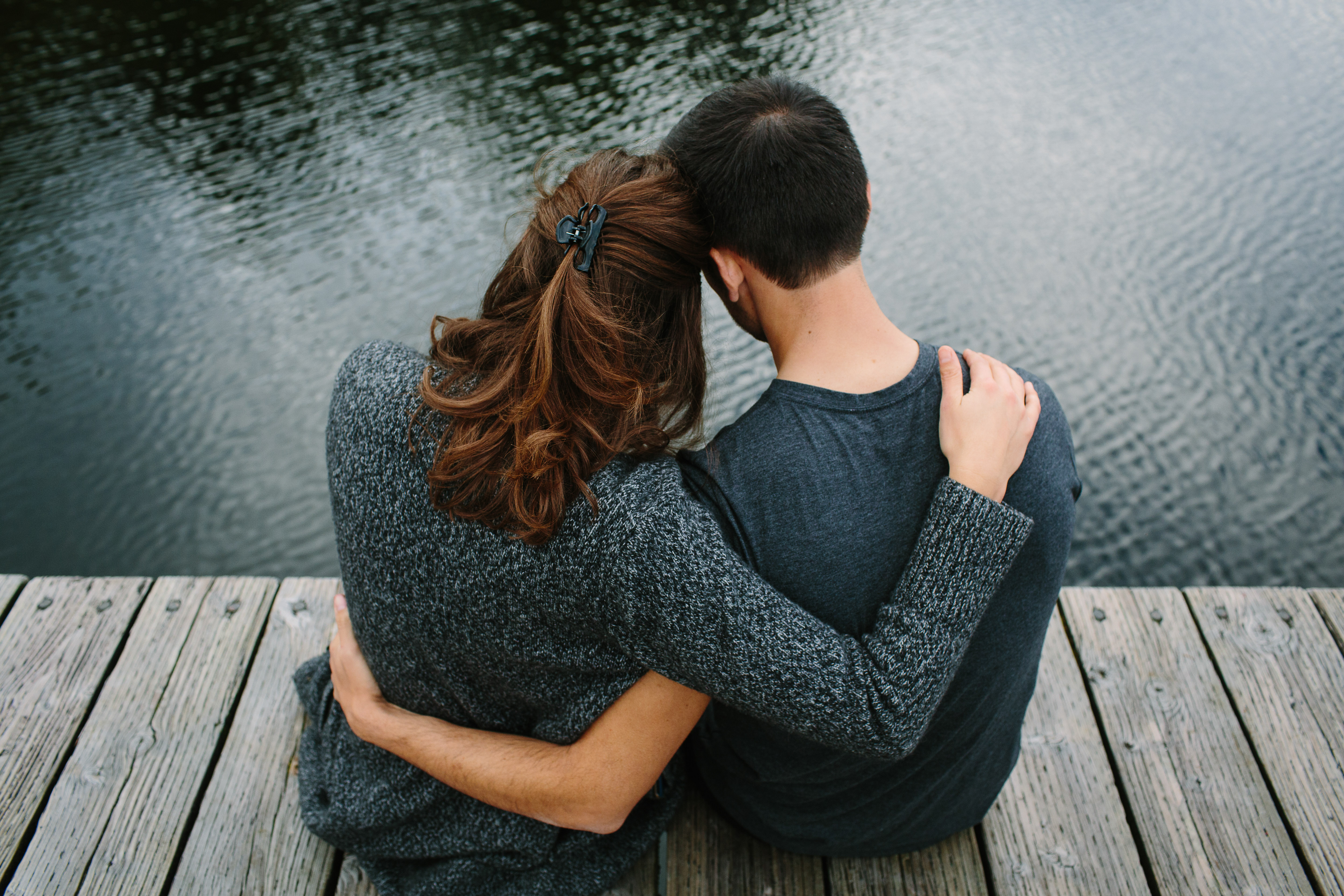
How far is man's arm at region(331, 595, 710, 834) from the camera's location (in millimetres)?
1144

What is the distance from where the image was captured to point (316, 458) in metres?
3.84

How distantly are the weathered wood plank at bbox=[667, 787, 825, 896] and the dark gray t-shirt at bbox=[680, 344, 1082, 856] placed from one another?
0.20 m

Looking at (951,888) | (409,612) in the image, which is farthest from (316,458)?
(951,888)

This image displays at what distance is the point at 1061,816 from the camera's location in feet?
4.99

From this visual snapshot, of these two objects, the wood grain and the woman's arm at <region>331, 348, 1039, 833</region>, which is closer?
the woman's arm at <region>331, 348, 1039, 833</region>

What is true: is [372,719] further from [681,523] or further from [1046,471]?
[1046,471]

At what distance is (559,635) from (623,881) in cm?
58

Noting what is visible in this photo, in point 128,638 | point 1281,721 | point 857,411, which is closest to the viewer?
point 857,411

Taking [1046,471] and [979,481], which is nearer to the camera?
[979,481]

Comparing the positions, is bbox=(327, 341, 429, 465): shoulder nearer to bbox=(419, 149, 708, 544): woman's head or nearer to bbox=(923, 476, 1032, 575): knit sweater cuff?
bbox=(419, 149, 708, 544): woman's head

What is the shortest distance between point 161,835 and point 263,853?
191mm

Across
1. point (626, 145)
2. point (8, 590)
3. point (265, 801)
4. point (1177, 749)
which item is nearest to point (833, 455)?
point (1177, 749)

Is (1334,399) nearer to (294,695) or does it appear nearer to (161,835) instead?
(294,695)

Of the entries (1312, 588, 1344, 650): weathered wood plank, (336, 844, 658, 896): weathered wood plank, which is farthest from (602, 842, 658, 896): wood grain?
(1312, 588, 1344, 650): weathered wood plank
